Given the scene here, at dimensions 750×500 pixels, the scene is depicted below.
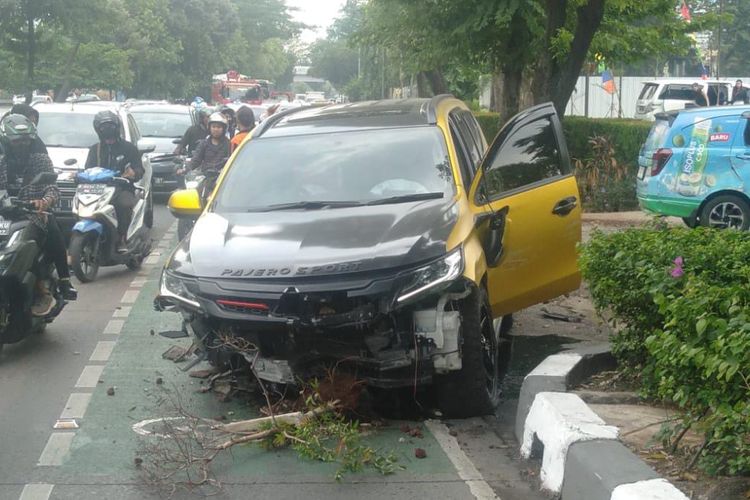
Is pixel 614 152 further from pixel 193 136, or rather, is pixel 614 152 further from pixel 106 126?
pixel 106 126

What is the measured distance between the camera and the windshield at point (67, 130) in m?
16.6

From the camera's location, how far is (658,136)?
15914mm

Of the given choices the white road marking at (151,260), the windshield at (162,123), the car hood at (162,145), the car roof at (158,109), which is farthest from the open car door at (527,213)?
the car roof at (158,109)

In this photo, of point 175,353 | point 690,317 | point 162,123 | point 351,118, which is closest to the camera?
point 690,317

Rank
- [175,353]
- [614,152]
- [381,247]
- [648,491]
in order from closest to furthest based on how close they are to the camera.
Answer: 1. [648,491]
2. [381,247]
3. [175,353]
4. [614,152]

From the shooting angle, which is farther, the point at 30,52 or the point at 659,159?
the point at 30,52

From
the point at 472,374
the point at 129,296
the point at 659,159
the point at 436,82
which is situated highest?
the point at 436,82

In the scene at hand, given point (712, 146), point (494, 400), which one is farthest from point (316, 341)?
point (712, 146)

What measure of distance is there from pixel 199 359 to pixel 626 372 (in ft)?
8.63

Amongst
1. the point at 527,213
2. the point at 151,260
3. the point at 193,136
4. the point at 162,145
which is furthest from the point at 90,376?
the point at 162,145

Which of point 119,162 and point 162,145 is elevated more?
point 119,162

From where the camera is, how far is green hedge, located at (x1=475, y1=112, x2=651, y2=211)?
63.9ft

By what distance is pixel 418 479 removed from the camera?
19.3 ft

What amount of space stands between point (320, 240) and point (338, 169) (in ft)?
4.37
